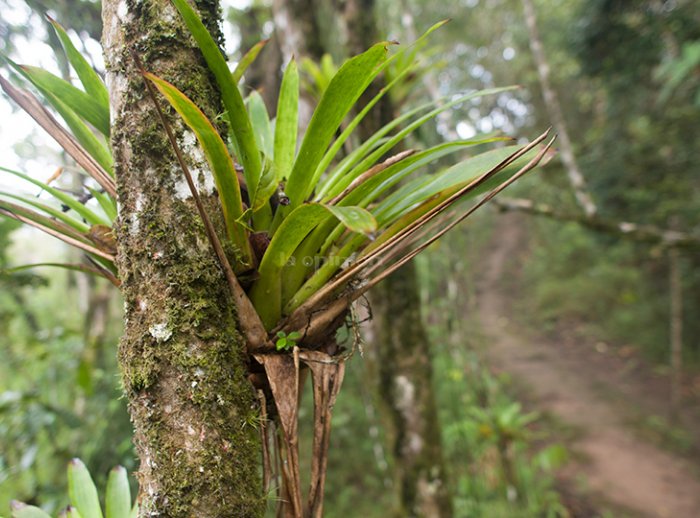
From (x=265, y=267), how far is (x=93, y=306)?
399cm

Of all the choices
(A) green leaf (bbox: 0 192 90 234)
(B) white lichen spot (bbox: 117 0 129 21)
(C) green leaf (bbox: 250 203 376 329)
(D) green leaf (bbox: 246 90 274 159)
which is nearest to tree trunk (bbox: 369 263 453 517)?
(D) green leaf (bbox: 246 90 274 159)

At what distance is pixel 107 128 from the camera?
84 cm

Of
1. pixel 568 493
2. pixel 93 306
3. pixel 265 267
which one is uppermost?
pixel 93 306

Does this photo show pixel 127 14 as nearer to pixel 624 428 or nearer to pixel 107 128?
pixel 107 128

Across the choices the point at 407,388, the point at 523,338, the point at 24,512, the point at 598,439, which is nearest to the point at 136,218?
the point at 24,512

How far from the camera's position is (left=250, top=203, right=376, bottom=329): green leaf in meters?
0.60

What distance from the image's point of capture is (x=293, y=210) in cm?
69

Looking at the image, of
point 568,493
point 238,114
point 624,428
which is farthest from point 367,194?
point 624,428

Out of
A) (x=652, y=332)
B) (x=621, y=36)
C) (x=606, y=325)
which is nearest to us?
(x=621, y=36)

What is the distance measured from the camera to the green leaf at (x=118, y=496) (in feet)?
2.92

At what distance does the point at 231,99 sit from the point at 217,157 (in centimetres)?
13

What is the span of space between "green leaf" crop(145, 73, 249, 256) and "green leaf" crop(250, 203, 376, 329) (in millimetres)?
68

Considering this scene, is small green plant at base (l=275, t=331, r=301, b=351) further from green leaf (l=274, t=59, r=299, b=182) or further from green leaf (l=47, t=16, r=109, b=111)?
green leaf (l=47, t=16, r=109, b=111)

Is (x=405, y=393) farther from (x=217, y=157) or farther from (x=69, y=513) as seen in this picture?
(x=217, y=157)
